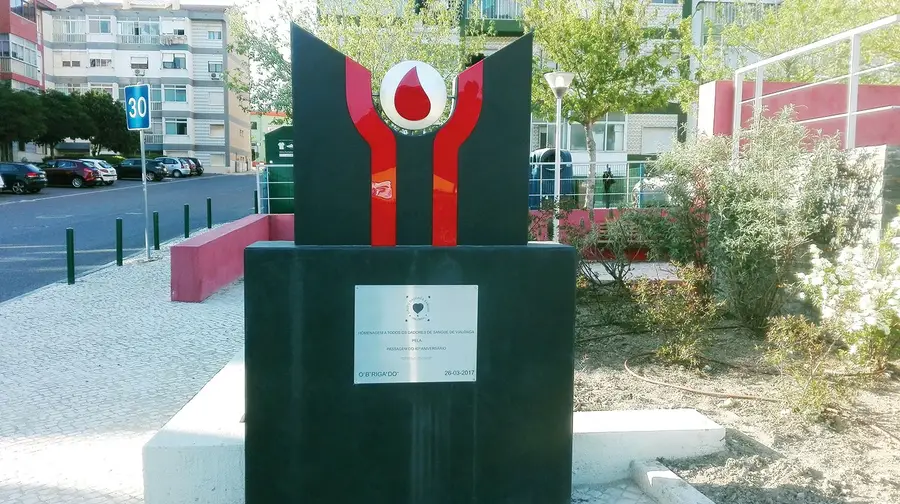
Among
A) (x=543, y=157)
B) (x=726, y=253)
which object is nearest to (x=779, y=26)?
(x=543, y=157)

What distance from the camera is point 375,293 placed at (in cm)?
307

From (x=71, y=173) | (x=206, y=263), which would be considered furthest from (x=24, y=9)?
(x=206, y=263)

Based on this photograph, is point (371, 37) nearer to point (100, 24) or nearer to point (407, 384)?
point (407, 384)

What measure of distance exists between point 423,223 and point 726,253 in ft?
15.3

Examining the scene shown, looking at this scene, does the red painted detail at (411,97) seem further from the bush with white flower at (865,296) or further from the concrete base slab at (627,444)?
the bush with white flower at (865,296)

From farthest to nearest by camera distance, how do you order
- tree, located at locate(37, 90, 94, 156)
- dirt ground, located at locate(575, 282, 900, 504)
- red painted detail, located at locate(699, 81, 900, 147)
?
tree, located at locate(37, 90, 94, 156) < red painted detail, located at locate(699, 81, 900, 147) < dirt ground, located at locate(575, 282, 900, 504)

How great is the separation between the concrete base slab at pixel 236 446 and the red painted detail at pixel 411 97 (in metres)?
1.75

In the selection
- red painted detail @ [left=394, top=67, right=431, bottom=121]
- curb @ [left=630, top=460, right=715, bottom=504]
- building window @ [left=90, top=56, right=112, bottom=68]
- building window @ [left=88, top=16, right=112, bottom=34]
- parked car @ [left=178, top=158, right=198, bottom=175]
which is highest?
building window @ [left=88, top=16, right=112, bottom=34]

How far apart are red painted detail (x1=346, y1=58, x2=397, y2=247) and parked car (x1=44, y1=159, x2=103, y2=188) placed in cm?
4087

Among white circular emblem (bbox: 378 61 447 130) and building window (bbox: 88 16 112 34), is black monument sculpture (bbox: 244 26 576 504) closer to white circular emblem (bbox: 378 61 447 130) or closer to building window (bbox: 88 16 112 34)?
white circular emblem (bbox: 378 61 447 130)

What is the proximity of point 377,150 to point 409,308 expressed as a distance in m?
0.65

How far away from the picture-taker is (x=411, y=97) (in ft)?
10.2

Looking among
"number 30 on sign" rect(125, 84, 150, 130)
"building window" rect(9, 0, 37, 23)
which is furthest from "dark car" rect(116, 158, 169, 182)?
"number 30 on sign" rect(125, 84, 150, 130)

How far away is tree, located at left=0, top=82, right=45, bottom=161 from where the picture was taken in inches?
1558
